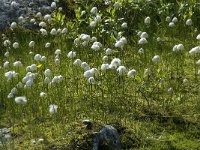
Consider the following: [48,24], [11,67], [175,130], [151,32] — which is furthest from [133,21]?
[175,130]

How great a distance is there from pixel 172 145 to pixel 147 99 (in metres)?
1.06

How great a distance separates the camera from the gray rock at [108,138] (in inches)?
207

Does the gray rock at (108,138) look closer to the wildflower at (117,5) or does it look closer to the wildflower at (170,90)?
the wildflower at (170,90)

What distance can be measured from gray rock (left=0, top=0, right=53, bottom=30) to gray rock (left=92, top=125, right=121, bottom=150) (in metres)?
4.66

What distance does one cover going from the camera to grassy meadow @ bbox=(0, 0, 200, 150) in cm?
564

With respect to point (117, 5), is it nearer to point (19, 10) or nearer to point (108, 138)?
point (19, 10)

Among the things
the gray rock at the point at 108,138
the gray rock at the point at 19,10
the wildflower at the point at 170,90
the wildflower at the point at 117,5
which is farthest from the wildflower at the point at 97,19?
the gray rock at the point at 108,138

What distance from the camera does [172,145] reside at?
5496 mm

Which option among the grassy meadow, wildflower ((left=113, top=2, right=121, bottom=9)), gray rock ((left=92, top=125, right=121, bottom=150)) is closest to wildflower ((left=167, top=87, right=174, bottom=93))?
the grassy meadow

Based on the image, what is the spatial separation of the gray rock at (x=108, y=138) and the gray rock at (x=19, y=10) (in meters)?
4.66

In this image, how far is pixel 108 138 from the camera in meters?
5.28

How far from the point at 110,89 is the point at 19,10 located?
374 centimetres

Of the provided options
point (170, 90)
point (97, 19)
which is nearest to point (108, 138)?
point (170, 90)

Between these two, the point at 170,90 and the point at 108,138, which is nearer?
the point at 108,138
